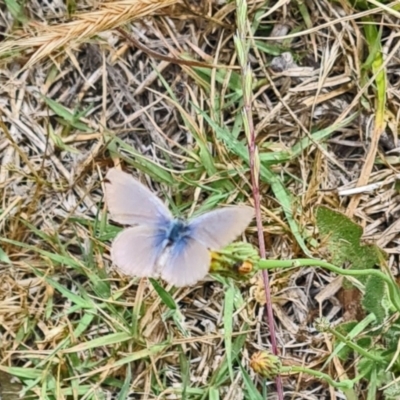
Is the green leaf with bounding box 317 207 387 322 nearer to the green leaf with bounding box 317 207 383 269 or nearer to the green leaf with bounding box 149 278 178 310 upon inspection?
the green leaf with bounding box 317 207 383 269

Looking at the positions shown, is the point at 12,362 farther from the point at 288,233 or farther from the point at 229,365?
the point at 288,233

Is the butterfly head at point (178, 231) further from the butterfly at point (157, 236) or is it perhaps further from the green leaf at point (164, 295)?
the green leaf at point (164, 295)

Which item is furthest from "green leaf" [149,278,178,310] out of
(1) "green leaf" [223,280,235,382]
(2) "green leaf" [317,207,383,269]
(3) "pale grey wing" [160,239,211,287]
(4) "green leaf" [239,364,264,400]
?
(2) "green leaf" [317,207,383,269]

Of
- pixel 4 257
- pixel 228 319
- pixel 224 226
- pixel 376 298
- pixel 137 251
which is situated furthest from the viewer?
pixel 4 257

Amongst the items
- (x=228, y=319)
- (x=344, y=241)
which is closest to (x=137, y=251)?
(x=228, y=319)

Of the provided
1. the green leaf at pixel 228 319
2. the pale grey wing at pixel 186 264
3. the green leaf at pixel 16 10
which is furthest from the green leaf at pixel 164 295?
the green leaf at pixel 16 10

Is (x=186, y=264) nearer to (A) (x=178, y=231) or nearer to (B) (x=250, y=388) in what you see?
(A) (x=178, y=231)

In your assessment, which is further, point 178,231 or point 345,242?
point 345,242
